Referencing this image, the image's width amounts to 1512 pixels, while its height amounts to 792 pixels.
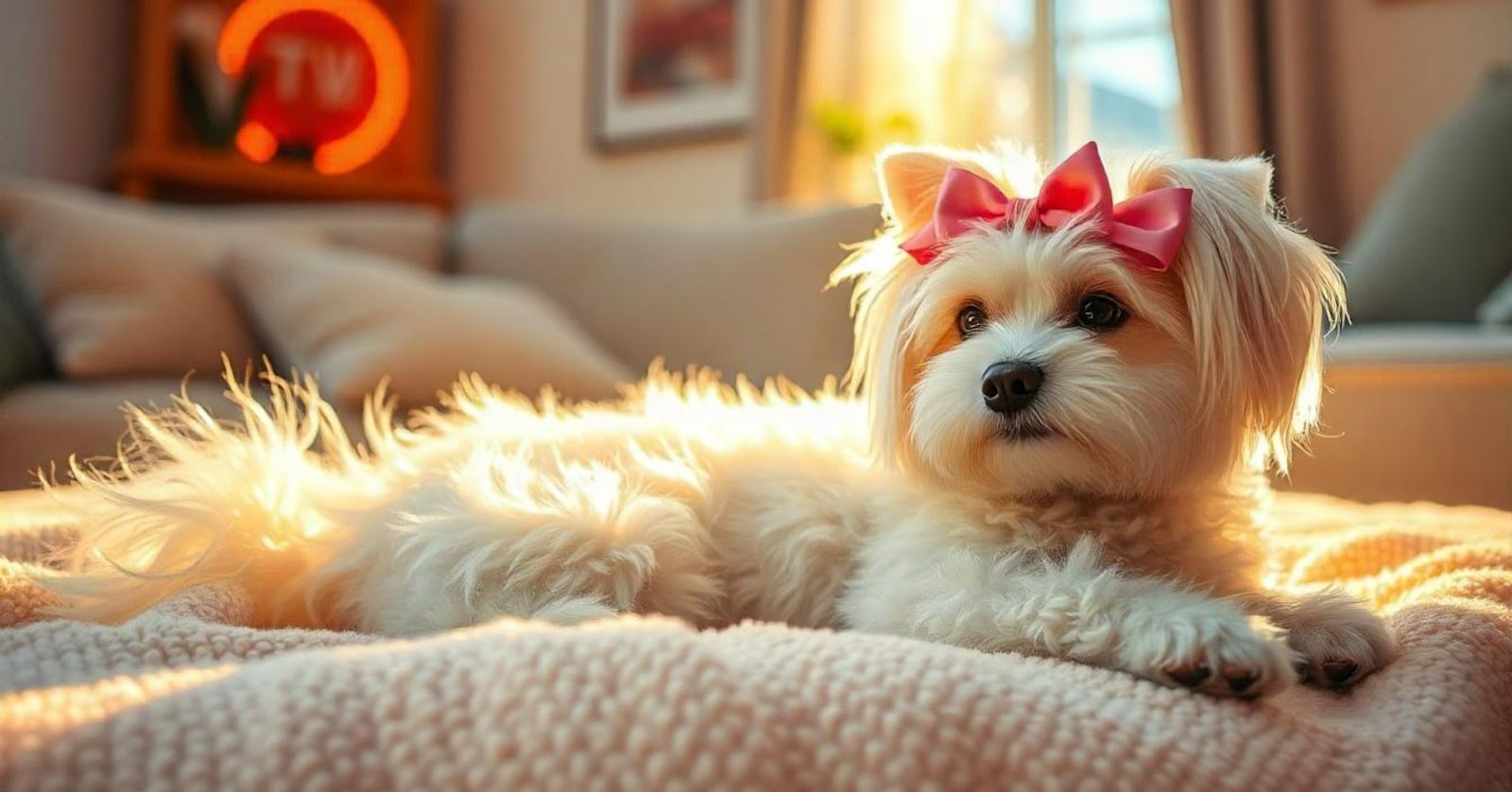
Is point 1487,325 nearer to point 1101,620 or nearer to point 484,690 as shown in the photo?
point 1101,620

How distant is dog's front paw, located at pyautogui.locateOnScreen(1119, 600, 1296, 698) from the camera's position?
97 cm

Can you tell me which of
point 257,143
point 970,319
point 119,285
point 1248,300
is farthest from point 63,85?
point 1248,300

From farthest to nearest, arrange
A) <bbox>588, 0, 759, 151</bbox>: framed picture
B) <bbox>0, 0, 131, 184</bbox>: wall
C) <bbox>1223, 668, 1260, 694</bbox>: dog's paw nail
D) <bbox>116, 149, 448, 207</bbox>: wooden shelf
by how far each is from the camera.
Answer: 1. <bbox>588, 0, 759, 151</bbox>: framed picture
2. <bbox>116, 149, 448, 207</bbox>: wooden shelf
3. <bbox>0, 0, 131, 184</bbox>: wall
4. <bbox>1223, 668, 1260, 694</bbox>: dog's paw nail

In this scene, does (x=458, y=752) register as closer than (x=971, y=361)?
Yes

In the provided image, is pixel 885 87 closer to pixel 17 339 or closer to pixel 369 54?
pixel 369 54

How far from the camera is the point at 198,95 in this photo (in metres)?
4.96

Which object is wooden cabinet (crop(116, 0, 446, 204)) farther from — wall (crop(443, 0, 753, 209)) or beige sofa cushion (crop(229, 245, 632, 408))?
beige sofa cushion (crop(229, 245, 632, 408))

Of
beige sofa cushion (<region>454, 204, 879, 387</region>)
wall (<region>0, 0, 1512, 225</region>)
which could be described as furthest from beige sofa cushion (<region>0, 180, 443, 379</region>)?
wall (<region>0, 0, 1512, 225</region>)

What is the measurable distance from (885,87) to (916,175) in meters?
3.28

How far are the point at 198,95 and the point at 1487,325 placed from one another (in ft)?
16.0

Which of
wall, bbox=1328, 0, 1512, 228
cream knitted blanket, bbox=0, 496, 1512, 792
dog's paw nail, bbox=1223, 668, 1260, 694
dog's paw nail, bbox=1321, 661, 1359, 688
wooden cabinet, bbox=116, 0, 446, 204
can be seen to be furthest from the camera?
wooden cabinet, bbox=116, 0, 446, 204

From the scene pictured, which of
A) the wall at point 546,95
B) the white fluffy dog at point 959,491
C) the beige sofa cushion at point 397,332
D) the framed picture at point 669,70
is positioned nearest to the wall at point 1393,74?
the wall at point 546,95

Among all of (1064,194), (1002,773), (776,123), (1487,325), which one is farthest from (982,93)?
(1002,773)

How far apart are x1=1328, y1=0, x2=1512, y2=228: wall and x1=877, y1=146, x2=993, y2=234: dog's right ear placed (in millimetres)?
2999
